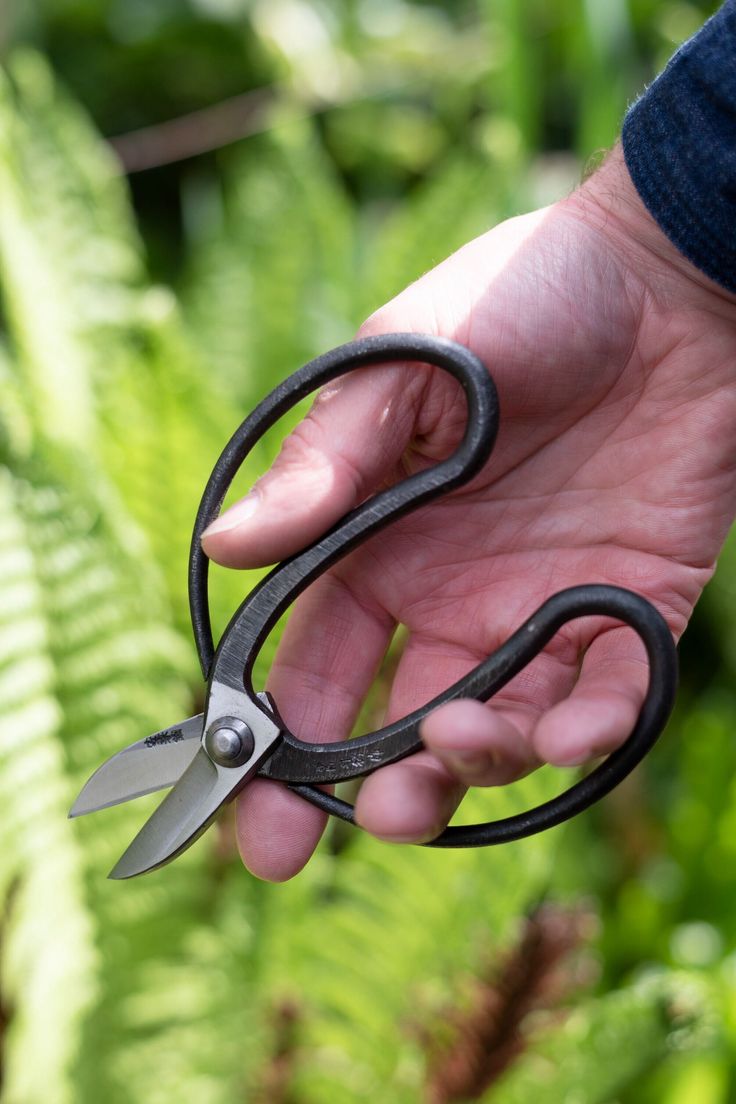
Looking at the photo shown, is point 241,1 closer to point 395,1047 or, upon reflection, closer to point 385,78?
point 385,78

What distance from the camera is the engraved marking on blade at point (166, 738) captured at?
1.85ft

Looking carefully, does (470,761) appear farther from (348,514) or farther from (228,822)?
(228,822)

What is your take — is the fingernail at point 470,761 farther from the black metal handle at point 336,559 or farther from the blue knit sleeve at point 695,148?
the blue knit sleeve at point 695,148

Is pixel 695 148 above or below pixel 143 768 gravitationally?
above

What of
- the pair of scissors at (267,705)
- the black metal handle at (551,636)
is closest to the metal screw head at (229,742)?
the pair of scissors at (267,705)

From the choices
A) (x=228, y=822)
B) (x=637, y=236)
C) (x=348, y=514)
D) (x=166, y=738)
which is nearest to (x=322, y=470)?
(x=348, y=514)

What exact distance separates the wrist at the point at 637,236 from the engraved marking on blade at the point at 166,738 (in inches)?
14.6

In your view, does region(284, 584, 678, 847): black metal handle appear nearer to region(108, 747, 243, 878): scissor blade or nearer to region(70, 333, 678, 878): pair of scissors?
region(70, 333, 678, 878): pair of scissors

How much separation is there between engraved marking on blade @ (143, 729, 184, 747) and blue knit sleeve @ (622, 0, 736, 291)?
379 millimetres

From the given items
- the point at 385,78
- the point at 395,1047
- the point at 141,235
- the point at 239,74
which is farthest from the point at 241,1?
the point at 395,1047

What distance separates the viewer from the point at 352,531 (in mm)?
560

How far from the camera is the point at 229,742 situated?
541mm

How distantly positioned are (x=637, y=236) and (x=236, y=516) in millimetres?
306

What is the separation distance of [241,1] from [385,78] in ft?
0.81
